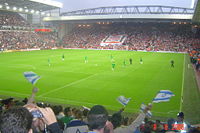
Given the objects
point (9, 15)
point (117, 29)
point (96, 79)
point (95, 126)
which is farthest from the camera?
point (117, 29)

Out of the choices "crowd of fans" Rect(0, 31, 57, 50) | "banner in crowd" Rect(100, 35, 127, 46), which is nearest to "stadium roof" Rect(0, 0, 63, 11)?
"crowd of fans" Rect(0, 31, 57, 50)

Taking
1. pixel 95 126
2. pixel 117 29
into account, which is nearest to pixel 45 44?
pixel 117 29

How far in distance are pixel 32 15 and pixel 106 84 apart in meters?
70.8

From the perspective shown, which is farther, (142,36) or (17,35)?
(142,36)

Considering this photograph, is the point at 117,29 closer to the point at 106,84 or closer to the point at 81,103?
the point at 106,84

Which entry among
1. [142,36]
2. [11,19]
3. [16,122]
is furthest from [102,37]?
[16,122]

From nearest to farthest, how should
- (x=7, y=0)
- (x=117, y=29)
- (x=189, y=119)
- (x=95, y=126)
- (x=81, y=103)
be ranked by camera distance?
1. (x=95, y=126)
2. (x=189, y=119)
3. (x=81, y=103)
4. (x=7, y=0)
5. (x=117, y=29)

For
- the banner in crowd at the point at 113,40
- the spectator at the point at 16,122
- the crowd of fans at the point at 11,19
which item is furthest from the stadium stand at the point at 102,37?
the spectator at the point at 16,122

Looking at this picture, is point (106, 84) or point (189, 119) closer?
point (189, 119)

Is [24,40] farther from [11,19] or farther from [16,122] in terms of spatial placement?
[16,122]

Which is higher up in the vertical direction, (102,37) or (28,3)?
(28,3)

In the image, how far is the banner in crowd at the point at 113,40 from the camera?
79.0m

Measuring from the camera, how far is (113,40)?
263ft

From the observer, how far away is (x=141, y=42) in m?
76.9
